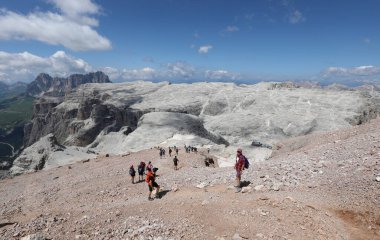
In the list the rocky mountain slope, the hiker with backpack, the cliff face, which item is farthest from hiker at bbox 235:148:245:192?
the cliff face

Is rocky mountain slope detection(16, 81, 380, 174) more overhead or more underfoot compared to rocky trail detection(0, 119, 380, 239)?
more underfoot

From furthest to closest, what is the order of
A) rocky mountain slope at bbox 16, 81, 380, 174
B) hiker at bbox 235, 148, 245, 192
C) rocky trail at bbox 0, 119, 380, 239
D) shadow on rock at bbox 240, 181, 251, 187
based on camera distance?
rocky mountain slope at bbox 16, 81, 380, 174, shadow on rock at bbox 240, 181, 251, 187, hiker at bbox 235, 148, 245, 192, rocky trail at bbox 0, 119, 380, 239

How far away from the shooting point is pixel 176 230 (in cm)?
1667

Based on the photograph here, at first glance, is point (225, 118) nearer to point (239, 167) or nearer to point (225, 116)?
point (225, 116)

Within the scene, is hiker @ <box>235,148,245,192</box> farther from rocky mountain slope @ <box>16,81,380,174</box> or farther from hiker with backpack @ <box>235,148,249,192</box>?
rocky mountain slope @ <box>16,81,380,174</box>

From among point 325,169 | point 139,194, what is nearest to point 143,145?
point 139,194

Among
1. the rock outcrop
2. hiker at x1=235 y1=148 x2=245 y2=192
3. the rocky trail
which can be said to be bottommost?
the rock outcrop

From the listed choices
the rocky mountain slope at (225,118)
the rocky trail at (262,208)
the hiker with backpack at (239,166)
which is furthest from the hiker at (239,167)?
the rocky mountain slope at (225,118)

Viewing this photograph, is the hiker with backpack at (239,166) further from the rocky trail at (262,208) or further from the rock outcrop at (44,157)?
the rock outcrop at (44,157)

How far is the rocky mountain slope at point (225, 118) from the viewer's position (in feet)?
315

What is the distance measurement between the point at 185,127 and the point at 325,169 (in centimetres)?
8601

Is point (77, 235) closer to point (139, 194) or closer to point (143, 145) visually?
point (139, 194)

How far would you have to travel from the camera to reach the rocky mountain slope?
9600cm

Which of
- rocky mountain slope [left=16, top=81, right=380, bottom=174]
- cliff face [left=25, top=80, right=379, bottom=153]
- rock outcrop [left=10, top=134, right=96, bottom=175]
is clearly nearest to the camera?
rock outcrop [left=10, top=134, right=96, bottom=175]
